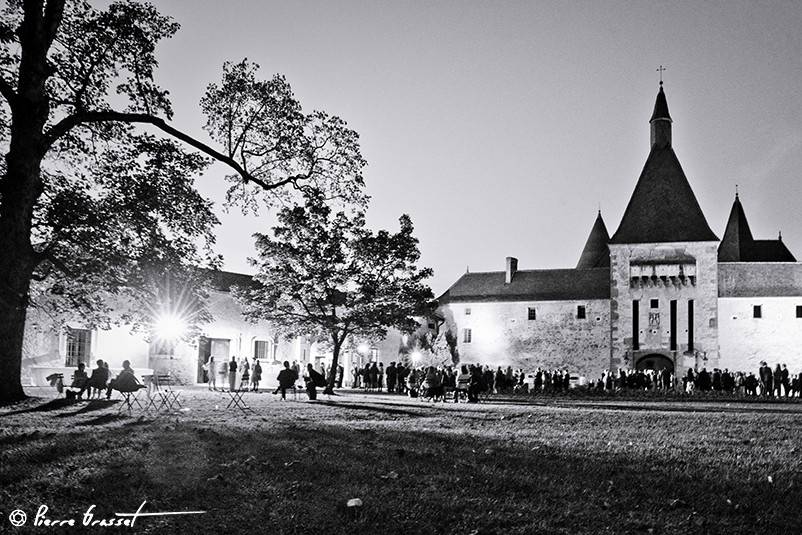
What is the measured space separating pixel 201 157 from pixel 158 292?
11.8ft

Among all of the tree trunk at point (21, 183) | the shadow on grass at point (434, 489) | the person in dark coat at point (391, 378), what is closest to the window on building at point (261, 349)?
the person in dark coat at point (391, 378)

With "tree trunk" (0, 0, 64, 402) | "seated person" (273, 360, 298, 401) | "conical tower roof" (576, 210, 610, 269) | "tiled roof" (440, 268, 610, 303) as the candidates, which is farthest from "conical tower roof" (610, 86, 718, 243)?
"tree trunk" (0, 0, 64, 402)

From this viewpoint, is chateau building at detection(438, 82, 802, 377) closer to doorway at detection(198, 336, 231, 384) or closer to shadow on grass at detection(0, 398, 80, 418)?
doorway at detection(198, 336, 231, 384)

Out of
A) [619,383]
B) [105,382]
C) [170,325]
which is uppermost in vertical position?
[170,325]

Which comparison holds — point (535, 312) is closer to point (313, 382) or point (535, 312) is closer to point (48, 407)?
point (313, 382)

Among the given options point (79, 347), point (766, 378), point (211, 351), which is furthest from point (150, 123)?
point (766, 378)

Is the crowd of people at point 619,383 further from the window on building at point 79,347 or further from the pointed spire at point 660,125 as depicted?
the pointed spire at point 660,125

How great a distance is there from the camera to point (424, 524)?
5.58 m

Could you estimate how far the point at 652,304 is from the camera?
50188 millimetres

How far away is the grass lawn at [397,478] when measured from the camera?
572 centimetres

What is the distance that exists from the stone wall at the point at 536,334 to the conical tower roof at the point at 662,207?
5.85 meters

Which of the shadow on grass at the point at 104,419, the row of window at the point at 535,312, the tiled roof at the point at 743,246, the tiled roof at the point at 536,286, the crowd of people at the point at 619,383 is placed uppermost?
the tiled roof at the point at 743,246

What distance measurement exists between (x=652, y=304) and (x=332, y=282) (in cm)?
2814

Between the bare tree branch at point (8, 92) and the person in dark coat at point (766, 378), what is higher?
the bare tree branch at point (8, 92)
